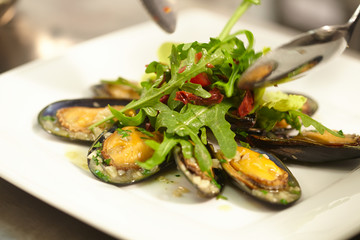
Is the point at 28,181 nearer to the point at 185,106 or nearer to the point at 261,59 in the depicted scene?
the point at 185,106

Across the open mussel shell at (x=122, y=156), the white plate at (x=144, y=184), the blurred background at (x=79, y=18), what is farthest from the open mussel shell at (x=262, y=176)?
the blurred background at (x=79, y=18)

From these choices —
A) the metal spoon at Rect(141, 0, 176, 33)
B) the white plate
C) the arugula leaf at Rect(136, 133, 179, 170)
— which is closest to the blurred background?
the white plate

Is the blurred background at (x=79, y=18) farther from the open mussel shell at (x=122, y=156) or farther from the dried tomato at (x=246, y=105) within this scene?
the dried tomato at (x=246, y=105)

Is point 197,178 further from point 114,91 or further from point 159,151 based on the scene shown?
point 114,91

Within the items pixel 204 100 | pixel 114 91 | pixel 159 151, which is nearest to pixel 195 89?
pixel 204 100

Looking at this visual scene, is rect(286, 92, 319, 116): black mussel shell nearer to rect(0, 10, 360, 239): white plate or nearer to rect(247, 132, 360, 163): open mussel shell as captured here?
rect(0, 10, 360, 239): white plate

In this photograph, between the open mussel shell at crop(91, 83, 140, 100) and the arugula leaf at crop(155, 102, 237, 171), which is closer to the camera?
the arugula leaf at crop(155, 102, 237, 171)
